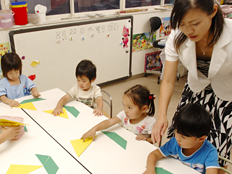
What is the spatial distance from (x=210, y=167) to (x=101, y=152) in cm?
56

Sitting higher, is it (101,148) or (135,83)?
(101,148)

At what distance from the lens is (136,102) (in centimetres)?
151

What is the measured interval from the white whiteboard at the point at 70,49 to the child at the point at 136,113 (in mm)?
1756

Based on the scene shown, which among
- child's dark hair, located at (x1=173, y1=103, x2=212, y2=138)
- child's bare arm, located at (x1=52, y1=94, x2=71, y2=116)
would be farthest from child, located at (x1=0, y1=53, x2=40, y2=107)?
child's dark hair, located at (x1=173, y1=103, x2=212, y2=138)

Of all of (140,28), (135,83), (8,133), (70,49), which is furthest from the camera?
(135,83)

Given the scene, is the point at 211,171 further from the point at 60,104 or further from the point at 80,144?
the point at 60,104

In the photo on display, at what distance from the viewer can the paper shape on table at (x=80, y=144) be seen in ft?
4.07

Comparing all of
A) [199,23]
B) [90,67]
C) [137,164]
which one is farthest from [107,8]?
[137,164]

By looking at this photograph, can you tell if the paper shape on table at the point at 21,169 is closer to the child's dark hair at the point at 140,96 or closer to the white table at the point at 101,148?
the white table at the point at 101,148

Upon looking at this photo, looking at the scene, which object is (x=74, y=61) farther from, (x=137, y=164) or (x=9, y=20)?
(x=137, y=164)

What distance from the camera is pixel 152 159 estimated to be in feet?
3.70

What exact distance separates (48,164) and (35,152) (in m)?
0.14

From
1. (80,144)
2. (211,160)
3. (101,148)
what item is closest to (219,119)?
(211,160)

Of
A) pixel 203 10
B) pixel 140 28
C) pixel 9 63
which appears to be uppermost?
pixel 203 10
